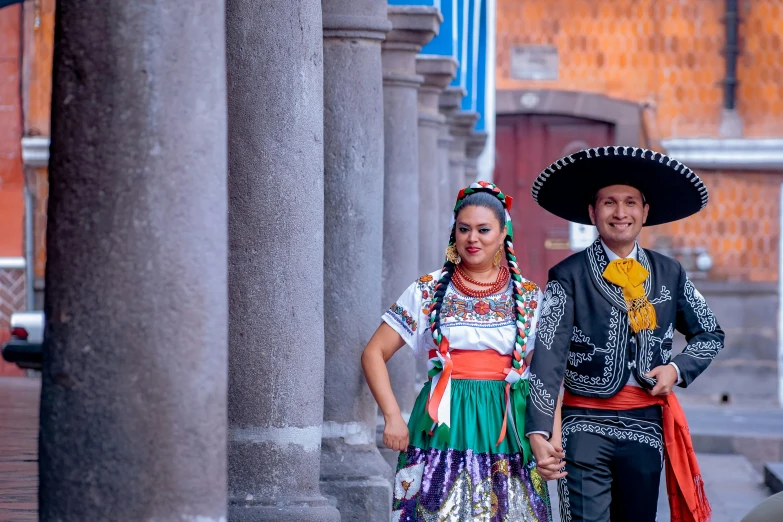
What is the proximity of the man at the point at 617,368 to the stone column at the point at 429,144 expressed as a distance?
6.25 meters

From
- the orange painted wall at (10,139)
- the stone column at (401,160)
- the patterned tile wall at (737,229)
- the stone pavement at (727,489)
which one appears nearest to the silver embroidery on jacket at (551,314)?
the stone pavement at (727,489)

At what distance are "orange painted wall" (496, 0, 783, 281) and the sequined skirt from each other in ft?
49.2

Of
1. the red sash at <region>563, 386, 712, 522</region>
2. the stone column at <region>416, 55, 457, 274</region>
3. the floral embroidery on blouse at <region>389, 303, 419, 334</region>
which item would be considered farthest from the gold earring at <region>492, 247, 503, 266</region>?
the stone column at <region>416, 55, 457, 274</region>

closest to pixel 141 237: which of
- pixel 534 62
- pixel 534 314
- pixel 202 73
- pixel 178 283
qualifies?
pixel 178 283

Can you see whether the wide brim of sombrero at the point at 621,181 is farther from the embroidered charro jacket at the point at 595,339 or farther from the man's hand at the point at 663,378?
the man's hand at the point at 663,378

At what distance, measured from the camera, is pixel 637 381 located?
4750mm

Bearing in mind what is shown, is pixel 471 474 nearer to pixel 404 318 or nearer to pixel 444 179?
pixel 404 318

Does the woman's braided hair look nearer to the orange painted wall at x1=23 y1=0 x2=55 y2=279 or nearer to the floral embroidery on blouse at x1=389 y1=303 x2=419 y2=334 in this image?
the floral embroidery on blouse at x1=389 y1=303 x2=419 y2=334

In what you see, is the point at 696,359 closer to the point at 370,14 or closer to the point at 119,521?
the point at 119,521

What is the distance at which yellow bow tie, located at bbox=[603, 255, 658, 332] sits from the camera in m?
4.75

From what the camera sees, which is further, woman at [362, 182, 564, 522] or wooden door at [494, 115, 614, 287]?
wooden door at [494, 115, 614, 287]

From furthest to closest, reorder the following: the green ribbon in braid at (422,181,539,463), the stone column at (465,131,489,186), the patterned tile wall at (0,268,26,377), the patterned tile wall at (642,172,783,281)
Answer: the patterned tile wall at (642,172,783,281), the stone column at (465,131,489,186), the patterned tile wall at (0,268,26,377), the green ribbon in braid at (422,181,539,463)

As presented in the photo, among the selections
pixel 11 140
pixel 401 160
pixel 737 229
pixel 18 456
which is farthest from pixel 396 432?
pixel 737 229

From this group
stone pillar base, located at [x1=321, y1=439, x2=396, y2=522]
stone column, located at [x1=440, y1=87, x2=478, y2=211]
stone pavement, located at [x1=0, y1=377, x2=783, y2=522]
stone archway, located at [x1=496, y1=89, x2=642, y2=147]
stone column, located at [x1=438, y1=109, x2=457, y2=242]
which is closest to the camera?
stone pavement, located at [x1=0, y1=377, x2=783, y2=522]
